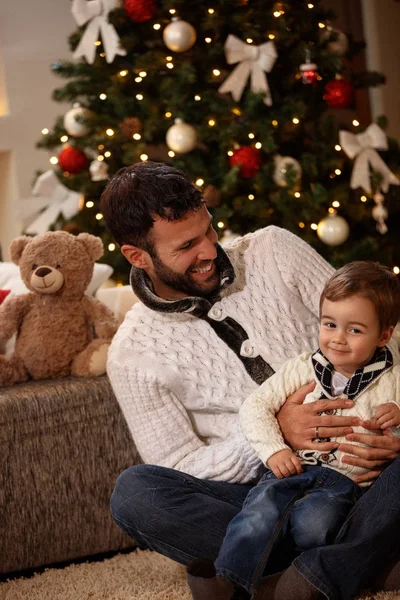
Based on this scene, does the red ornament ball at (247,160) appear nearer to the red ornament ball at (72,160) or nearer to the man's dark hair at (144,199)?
the red ornament ball at (72,160)

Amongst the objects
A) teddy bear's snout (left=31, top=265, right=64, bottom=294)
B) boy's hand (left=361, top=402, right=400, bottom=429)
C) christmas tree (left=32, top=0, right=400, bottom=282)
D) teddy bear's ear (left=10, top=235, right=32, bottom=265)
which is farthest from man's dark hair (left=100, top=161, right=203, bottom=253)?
christmas tree (left=32, top=0, right=400, bottom=282)

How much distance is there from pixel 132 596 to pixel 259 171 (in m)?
2.03

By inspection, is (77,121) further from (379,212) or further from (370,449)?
(370,449)

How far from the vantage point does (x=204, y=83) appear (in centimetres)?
379

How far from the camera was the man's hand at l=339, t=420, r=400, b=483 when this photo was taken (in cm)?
173

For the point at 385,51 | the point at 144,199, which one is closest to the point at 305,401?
the point at 144,199

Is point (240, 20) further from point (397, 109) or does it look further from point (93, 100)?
point (397, 109)

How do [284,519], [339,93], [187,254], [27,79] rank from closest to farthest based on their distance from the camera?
[284,519]
[187,254]
[339,93]
[27,79]

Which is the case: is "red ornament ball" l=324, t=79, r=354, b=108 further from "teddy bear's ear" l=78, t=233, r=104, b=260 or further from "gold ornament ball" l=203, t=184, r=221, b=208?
"teddy bear's ear" l=78, t=233, r=104, b=260

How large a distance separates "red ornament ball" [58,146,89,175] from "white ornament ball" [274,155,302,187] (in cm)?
83

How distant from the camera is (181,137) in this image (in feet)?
11.7

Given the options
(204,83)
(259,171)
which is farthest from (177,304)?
(204,83)

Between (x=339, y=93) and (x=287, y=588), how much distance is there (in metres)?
2.41

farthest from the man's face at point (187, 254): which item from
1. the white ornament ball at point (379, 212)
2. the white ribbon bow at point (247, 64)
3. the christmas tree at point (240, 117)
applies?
the white ornament ball at point (379, 212)
